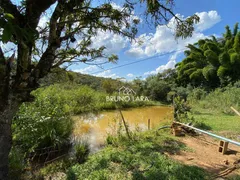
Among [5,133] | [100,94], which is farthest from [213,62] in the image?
[5,133]

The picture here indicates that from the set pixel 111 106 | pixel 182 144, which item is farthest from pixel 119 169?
pixel 111 106

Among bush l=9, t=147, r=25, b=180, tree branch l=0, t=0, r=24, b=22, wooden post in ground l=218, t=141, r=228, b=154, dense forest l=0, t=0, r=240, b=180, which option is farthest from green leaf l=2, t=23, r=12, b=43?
wooden post in ground l=218, t=141, r=228, b=154

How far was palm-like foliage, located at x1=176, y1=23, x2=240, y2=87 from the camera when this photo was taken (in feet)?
46.6

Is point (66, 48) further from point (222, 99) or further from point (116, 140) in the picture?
point (222, 99)

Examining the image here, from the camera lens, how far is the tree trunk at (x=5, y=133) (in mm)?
1952

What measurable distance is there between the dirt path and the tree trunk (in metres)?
2.79

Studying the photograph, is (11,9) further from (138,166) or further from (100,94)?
(100,94)

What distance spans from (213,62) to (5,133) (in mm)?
16112

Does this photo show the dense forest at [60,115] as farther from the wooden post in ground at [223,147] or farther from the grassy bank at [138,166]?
the wooden post in ground at [223,147]

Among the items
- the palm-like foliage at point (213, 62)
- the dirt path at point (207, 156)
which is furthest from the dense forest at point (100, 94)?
the dirt path at point (207, 156)

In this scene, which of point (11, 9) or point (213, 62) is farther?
point (213, 62)

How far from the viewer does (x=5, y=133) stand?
204 centimetres

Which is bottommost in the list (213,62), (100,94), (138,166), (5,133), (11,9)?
(138,166)

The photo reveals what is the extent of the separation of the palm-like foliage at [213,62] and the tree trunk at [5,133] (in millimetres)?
14925
